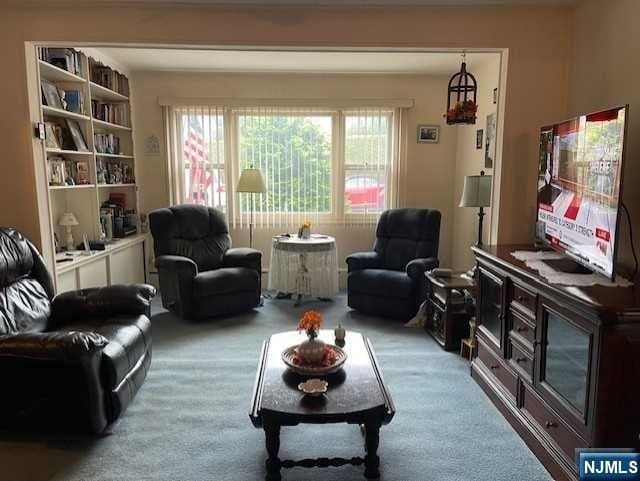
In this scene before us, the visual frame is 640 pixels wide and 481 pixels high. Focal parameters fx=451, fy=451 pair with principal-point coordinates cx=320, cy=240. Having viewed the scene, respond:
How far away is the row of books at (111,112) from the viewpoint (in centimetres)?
441

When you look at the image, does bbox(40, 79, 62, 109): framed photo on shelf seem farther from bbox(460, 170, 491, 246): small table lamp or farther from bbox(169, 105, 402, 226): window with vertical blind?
bbox(460, 170, 491, 246): small table lamp

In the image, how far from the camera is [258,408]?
1919 millimetres

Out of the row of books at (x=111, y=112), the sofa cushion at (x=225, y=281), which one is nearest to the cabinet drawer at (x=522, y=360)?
the sofa cushion at (x=225, y=281)

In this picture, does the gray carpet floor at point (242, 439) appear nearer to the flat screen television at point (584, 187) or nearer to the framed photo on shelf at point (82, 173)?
the flat screen television at point (584, 187)

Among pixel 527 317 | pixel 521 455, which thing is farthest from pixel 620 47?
pixel 521 455

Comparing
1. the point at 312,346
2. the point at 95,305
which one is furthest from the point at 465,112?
the point at 95,305

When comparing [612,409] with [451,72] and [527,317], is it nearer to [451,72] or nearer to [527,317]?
[527,317]

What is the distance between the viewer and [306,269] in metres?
4.61

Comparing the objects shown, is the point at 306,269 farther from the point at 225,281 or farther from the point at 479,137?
the point at 479,137

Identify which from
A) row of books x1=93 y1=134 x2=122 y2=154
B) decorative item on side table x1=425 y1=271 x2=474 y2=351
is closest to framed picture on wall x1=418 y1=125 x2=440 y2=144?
decorative item on side table x1=425 y1=271 x2=474 y2=351

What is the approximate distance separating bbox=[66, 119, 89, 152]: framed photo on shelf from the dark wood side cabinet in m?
3.48

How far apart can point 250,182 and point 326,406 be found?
3.31 m

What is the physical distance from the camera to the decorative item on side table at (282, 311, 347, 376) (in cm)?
212

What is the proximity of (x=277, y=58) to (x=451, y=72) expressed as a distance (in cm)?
201
